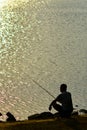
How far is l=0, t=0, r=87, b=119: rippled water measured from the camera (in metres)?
30.2

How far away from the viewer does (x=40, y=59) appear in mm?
44094

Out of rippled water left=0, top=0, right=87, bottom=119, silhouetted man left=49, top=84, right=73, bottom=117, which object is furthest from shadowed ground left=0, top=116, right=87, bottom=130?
rippled water left=0, top=0, right=87, bottom=119

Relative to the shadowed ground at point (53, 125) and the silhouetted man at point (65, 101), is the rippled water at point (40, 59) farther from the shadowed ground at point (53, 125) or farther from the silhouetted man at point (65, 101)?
the shadowed ground at point (53, 125)

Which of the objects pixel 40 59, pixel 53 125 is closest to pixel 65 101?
pixel 53 125

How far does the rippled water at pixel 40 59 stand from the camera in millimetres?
30250

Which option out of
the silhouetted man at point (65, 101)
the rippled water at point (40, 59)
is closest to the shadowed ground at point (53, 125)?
the silhouetted man at point (65, 101)

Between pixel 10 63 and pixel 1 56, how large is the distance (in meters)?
4.01

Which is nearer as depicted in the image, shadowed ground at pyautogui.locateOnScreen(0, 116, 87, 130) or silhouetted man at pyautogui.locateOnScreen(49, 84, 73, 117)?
shadowed ground at pyautogui.locateOnScreen(0, 116, 87, 130)

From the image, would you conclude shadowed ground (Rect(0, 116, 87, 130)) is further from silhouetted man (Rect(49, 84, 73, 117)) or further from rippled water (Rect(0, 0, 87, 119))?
rippled water (Rect(0, 0, 87, 119))

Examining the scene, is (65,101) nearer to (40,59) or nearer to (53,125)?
(53,125)

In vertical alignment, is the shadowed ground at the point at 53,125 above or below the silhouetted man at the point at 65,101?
below

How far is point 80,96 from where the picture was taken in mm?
30594

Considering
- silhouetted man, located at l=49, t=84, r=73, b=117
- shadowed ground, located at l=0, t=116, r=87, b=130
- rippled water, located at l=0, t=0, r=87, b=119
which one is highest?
rippled water, located at l=0, t=0, r=87, b=119

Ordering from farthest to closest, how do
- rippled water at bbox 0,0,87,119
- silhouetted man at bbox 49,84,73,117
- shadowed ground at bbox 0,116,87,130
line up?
rippled water at bbox 0,0,87,119 < silhouetted man at bbox 49,84,73,117 < shadowed ground at bbox 0,116,87,130
